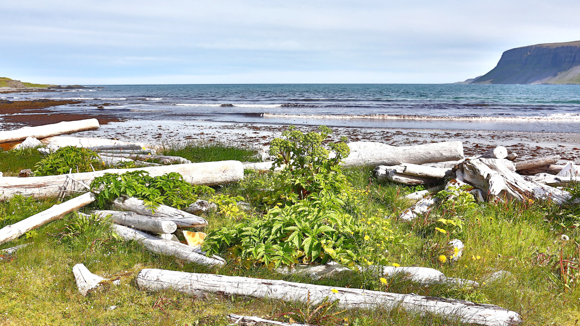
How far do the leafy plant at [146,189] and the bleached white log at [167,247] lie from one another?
0.48 metres

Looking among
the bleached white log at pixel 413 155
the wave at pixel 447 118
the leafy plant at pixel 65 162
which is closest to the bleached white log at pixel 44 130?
the leafy plant at pixel 65 162

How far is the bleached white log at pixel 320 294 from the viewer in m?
2.98

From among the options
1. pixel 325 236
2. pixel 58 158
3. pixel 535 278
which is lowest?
pixel 535 278

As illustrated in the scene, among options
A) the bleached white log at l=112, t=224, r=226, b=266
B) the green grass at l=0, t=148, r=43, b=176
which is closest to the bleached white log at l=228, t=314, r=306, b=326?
the bleached white log at l=112, t=224, r=226, b=266

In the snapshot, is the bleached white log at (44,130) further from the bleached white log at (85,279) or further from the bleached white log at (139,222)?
the bleached white log at (85,279)

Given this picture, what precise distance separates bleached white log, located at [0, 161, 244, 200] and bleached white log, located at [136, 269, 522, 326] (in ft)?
10.5

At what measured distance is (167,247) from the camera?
4234 millimetres

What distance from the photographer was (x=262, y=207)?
5891 millimetres

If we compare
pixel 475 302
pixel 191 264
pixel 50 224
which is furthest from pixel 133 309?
pixel 475 302

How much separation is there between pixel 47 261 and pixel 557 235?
704cm

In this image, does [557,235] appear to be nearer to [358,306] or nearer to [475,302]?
[475,302]

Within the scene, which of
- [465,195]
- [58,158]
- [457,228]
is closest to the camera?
[457,228]

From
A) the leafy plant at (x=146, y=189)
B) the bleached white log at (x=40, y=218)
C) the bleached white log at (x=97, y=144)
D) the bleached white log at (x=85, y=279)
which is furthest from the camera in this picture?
the bleached white log at (x=97, y=144)

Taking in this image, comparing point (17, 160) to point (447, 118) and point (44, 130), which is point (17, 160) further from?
point (447, 118)
